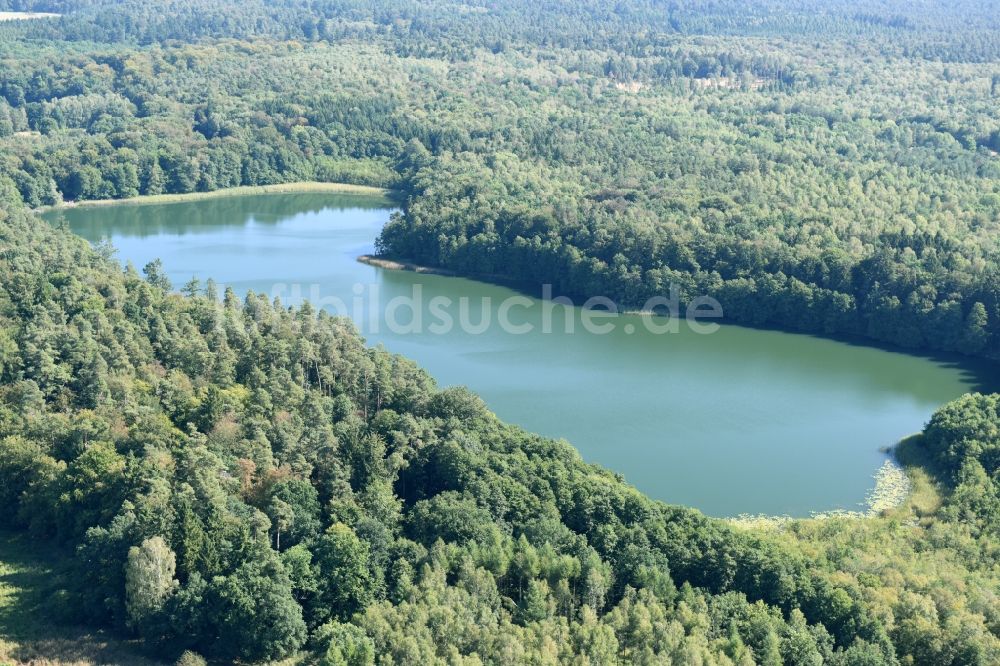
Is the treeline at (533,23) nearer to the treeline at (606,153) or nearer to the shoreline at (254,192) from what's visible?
the treeline at (606,153)

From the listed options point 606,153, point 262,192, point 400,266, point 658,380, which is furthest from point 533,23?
point 658,380

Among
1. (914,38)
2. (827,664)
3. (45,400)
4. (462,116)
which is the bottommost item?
(827,664)

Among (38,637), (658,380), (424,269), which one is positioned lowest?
(38,637)

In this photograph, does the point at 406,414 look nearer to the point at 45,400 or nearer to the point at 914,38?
the point at 45,400

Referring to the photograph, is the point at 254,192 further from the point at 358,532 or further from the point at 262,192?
the point at 358,532

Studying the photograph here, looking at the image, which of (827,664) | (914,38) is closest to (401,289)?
(827,664)

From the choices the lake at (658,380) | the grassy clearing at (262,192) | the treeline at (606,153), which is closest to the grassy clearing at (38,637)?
the lake at (658,380)

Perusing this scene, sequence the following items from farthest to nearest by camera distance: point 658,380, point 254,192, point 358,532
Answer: point 254,192, point 658,380, point 358,532

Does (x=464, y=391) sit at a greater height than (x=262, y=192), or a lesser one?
lesser
